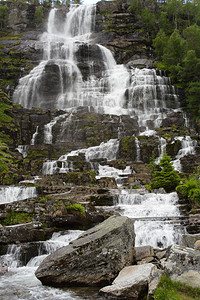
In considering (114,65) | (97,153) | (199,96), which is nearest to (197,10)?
(114,65)

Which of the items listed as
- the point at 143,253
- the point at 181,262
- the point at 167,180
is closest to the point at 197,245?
the point at 143,253

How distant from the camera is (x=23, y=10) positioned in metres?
73.8

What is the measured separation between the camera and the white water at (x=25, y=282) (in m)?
7.15

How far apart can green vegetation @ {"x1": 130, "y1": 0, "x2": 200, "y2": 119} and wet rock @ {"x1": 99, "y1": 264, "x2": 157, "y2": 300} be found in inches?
1455

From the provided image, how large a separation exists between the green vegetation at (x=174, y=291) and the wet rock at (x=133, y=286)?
640 millimetres

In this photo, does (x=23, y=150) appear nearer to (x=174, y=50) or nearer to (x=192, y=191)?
(x=192, y=191)

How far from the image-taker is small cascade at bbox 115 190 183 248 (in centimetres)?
1174

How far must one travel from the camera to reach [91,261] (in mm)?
7855

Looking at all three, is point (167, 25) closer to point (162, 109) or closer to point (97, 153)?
point (162, 109)

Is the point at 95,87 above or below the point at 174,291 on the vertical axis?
above

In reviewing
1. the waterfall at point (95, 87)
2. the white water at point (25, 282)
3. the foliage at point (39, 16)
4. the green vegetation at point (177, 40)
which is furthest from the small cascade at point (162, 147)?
the foliage at point (39, 16)

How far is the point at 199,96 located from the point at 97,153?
21252 mm

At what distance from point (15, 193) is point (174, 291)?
15.5 m

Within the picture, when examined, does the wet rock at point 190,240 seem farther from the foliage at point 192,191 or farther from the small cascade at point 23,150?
the small cascade at point 23,150
